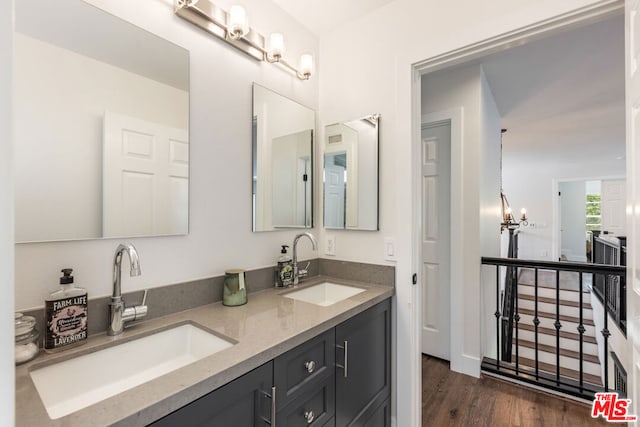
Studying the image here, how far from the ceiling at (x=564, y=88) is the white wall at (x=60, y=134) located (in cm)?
235

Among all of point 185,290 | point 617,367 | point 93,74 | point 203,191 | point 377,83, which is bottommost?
point 617,367

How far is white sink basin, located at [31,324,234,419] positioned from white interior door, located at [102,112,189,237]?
38 cm

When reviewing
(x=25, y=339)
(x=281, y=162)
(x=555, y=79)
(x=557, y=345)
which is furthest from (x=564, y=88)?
(x=25, y=339)

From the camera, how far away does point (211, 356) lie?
2.74 ft

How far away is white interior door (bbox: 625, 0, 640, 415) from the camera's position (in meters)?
0.99

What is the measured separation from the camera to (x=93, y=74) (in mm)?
1021

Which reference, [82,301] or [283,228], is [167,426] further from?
[283,228]

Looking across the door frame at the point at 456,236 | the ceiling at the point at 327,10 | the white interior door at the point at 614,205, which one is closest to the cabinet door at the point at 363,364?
the door frame at the point at 456,236

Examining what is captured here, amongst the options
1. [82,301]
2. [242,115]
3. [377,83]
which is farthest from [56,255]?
[377,83]

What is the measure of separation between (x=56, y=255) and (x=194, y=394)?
640mm

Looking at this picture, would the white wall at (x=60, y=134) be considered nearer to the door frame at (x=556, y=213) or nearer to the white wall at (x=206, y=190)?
the white wall at (x=206, y=190)

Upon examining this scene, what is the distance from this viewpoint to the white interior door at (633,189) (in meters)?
0.99

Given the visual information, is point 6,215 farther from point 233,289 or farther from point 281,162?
point 281,162

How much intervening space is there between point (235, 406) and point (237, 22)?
1.44m
